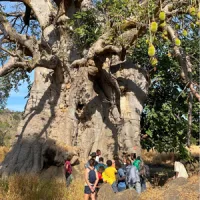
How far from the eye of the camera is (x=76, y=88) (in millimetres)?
10023

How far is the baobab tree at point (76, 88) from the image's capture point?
9016mm

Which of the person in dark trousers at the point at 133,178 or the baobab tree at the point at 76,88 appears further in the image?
the baobab tree at the point at 76,88

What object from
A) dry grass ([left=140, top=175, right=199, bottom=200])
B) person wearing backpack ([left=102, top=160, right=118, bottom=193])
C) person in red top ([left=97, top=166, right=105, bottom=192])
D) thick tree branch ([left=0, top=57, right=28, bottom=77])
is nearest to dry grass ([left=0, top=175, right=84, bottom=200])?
person in red top ([left=97, top=166, right=105, bottom=192])

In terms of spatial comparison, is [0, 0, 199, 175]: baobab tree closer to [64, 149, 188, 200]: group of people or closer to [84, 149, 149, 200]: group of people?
[64, 149, 188, 200]: group of people

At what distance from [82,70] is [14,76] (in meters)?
5.10

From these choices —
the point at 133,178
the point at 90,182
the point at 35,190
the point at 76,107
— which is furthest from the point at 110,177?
the point at 76,107

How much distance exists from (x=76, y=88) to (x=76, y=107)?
565 millimetres

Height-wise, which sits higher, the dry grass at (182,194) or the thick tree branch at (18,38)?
the thick tree branch at (18,38)

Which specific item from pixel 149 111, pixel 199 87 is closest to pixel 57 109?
pixel 149 111

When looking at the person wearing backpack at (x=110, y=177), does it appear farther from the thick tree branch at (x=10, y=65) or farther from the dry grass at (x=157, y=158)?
the dry grass at (x=157, y=158)

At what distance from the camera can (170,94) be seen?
1202cm

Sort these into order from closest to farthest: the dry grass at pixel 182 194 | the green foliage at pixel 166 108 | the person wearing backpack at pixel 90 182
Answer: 1. the dry grass at pixel 182 194
2. the person wearing backpack at pixel 90 182
3. the green foliage at pixel 166 108

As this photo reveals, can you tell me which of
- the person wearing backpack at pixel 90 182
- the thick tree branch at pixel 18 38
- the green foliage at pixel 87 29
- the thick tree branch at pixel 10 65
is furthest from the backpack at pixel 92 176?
the green foliage at pixel 87 29

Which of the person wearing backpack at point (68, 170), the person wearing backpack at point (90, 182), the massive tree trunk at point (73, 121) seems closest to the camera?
the person wearing backpack at point (90, 182)
